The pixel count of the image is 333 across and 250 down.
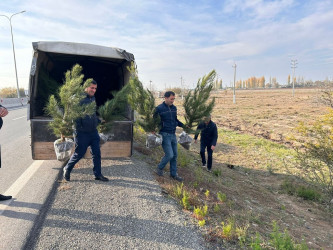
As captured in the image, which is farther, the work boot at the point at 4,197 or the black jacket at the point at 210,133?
the black jacket at the point at 210,133

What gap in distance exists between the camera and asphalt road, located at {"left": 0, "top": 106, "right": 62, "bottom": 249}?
3043 mm

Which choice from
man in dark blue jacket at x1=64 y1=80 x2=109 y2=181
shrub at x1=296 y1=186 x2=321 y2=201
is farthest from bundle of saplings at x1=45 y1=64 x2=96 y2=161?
shrub at x1=296 y1=186 x2=321 y2=201

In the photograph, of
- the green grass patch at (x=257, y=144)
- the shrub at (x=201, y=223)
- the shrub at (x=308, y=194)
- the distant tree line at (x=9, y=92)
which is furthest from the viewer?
the distant tree line at (x=9, y=92)

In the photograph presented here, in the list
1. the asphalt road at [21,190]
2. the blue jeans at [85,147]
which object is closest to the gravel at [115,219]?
the asphalt road at [21,190]

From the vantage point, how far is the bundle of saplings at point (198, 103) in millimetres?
5160

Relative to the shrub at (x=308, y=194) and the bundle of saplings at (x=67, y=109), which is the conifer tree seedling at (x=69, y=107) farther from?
the shrub at (x=308, y=194)

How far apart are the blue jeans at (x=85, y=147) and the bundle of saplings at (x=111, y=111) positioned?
0.91 feet

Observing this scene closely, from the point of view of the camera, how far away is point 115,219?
3.30 m

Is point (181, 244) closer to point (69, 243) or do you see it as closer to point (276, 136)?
point (69, 243)

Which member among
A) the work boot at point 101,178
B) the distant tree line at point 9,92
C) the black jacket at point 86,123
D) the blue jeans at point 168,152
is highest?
the distant tree line at point 9,92

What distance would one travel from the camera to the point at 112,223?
3211 mm

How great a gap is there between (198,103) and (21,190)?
3.71 m

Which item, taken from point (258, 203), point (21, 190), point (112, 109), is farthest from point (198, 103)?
point (21, 190)

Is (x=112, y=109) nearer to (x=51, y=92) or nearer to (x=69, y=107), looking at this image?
(x=69, y=107)
